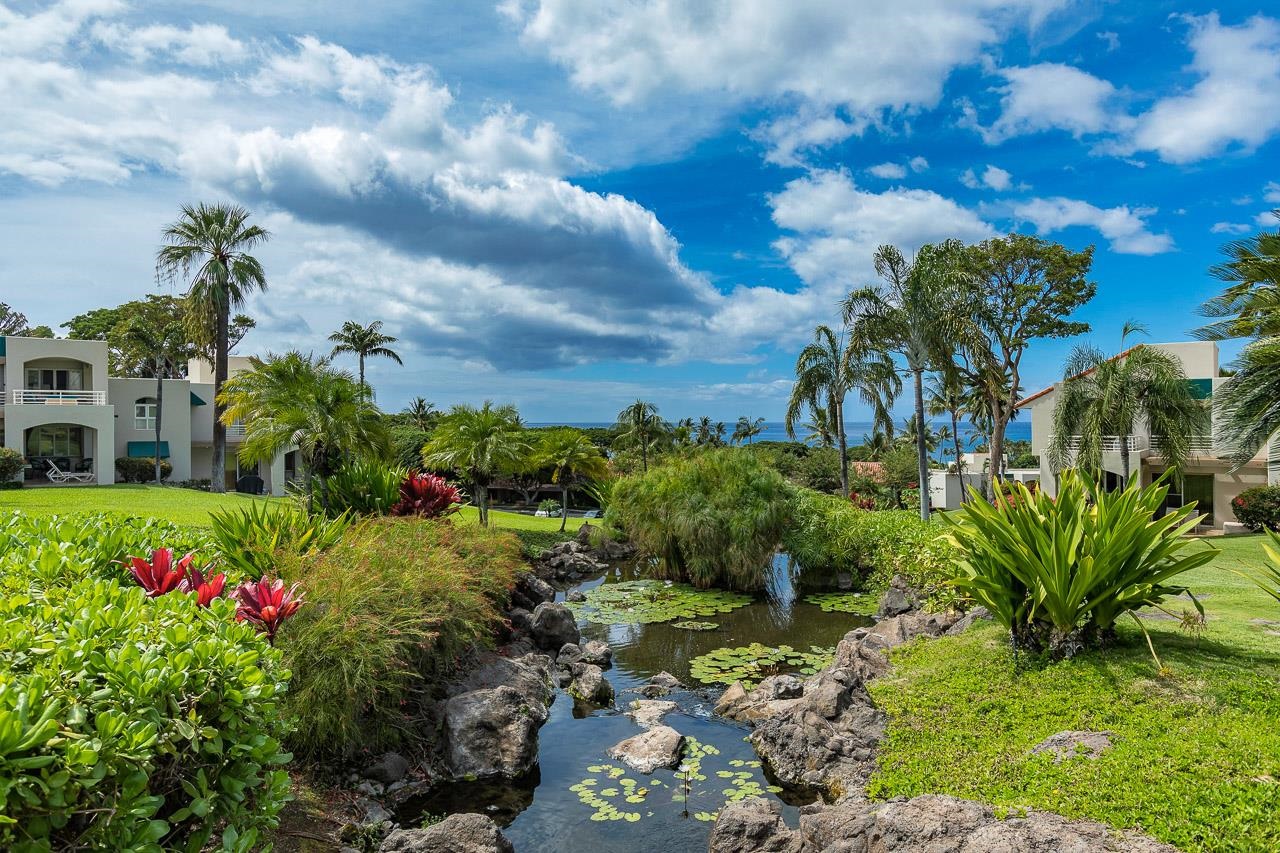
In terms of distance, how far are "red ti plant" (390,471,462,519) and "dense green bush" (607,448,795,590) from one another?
5.48 metres

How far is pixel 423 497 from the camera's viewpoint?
15.6m

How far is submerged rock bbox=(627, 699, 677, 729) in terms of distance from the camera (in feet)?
31.5

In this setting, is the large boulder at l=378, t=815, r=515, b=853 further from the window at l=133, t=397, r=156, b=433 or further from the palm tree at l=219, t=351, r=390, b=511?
the window at l=133, t=397, r=156, b=433

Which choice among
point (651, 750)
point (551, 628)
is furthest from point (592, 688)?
point (551, 628)

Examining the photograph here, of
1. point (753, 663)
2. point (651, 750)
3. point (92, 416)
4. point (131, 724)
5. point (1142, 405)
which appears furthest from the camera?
point (92, 416)

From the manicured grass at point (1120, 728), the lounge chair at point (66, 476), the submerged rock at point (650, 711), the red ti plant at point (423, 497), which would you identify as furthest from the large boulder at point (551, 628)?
the lounge chair at point (66, 476)

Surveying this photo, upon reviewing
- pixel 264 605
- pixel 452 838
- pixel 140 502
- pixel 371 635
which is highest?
pixel 264 605

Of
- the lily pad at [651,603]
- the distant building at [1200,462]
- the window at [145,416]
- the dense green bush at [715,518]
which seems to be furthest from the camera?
the window at [145,416]

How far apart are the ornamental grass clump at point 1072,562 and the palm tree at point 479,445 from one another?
15.6 m

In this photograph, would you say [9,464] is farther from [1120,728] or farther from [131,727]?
[1120,728]

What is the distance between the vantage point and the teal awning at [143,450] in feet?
115

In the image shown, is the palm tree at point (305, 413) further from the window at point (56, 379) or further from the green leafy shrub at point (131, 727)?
the window at point (56, 379)

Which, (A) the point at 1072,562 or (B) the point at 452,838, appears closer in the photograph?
(B) the point at 452,838

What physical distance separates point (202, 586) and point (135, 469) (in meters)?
34.1
